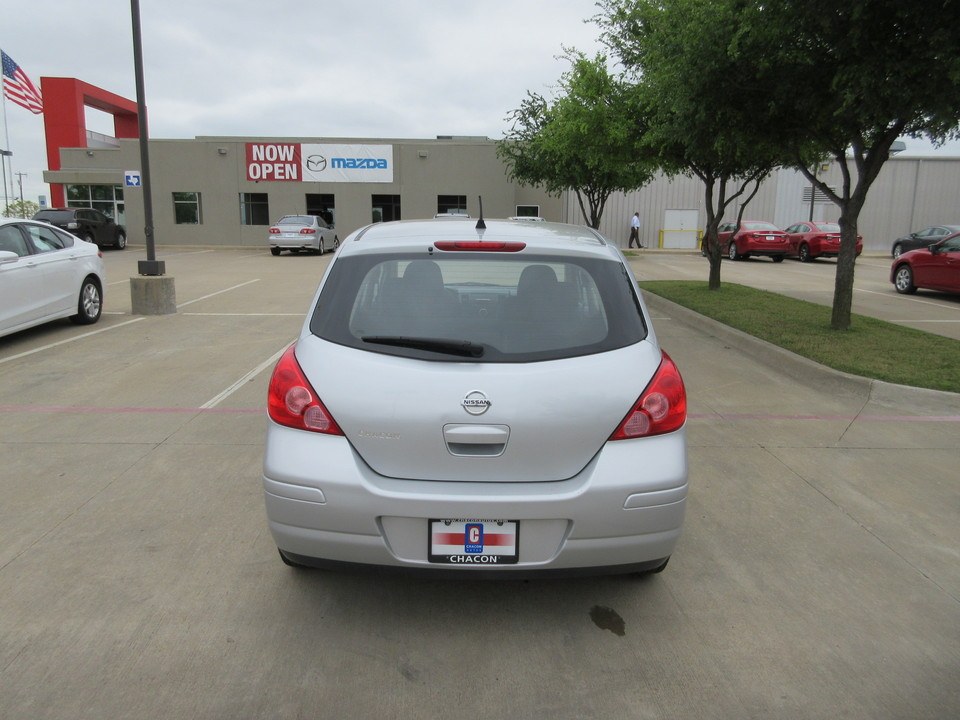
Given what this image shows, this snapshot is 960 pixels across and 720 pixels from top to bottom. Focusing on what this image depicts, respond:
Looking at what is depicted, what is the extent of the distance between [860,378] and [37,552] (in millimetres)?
6919

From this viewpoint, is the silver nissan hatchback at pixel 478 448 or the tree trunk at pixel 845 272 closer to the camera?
the silver nissan hatchback at pixel 478 448

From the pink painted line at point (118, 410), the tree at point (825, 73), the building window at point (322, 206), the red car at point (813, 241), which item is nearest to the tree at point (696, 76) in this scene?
the tree at point (825, 73)

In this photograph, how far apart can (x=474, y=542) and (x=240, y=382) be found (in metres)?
5.37

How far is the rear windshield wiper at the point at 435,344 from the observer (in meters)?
3.05

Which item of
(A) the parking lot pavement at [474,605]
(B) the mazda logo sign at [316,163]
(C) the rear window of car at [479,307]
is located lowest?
(A) the parking lot pavement at [474,605]

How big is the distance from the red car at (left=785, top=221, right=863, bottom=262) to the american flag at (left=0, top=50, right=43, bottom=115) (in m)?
36.1

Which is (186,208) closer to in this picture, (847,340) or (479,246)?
(847,340)

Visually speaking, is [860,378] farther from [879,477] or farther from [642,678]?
[642,678]

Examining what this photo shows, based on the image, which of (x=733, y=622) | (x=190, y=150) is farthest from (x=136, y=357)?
(x=190, y=150)

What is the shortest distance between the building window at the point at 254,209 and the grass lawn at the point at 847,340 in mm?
25431

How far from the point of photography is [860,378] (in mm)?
7293

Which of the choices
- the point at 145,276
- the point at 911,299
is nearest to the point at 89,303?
the point at 145,276

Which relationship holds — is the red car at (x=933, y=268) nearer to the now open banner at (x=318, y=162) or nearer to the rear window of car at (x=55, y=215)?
the now open banner at (x=318, y=162)

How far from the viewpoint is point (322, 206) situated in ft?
114
